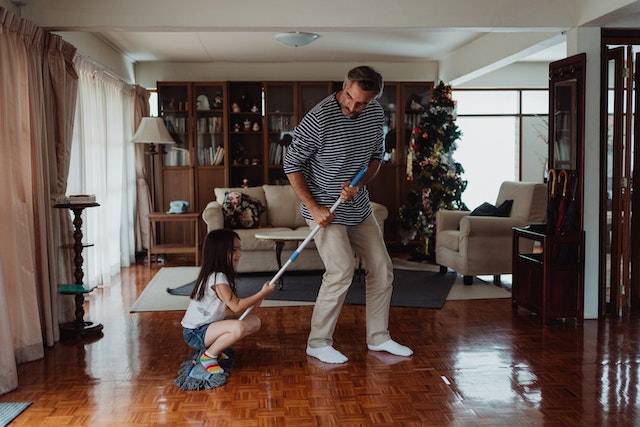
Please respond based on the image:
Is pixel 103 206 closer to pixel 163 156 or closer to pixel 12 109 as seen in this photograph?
pixel 163 156

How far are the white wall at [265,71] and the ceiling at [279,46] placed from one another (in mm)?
155

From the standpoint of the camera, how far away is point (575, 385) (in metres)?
3.44

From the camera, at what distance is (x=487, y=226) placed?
6.15 m

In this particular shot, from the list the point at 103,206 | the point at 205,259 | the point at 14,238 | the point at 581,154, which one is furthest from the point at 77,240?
the point at 581,154

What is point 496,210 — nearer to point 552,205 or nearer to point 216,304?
point 552,205

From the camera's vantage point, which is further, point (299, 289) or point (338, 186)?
point (299, 289)

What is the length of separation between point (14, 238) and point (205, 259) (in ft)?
3.60

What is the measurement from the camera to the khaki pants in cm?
374

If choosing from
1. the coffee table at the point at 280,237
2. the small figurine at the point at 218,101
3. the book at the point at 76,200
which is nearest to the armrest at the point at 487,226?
the coffee table at the point at 280,237

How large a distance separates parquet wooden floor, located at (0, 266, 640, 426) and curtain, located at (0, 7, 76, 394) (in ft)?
0.63

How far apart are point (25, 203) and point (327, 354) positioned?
1868mm

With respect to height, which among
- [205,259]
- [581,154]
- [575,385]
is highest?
[581,154]

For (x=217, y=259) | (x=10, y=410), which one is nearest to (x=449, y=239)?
(x=217, y=259)

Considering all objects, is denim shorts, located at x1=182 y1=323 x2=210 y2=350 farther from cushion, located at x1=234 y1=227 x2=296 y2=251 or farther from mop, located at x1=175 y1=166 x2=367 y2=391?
cushion, located at x1=234 y1=227 x2=296 y2=251
